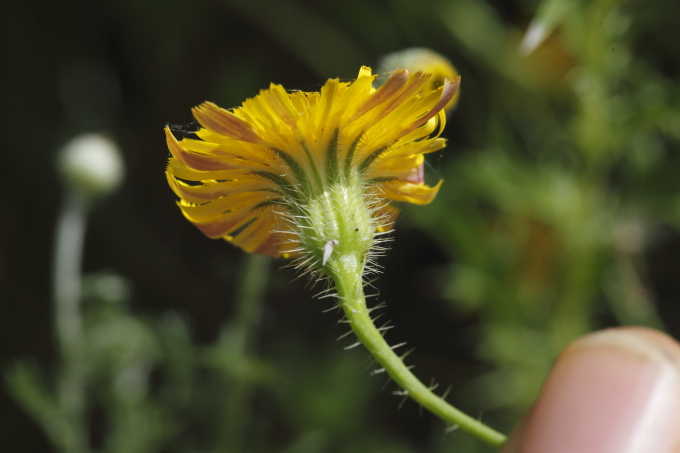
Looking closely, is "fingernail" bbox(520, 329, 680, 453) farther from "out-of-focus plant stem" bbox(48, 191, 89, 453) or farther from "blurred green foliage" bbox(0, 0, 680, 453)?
"out-of-focus plant stem" bbox(48, 191, 89, 453)

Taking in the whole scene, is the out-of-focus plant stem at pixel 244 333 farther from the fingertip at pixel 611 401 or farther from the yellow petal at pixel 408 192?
the fingertip at pixel 611 401

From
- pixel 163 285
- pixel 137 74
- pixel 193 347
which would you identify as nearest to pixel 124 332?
pixel 193 347

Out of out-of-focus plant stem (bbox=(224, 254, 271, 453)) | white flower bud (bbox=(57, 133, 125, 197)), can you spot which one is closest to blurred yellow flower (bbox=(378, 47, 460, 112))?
out-of-focus plant stem (bbox=(224, 254, 271, 453))

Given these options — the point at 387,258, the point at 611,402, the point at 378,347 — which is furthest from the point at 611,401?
the point at 387,258

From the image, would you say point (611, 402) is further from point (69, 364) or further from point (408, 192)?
point (69, 364)

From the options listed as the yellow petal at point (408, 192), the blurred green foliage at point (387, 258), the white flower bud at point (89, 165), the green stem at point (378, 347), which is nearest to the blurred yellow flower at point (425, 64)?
the blurred green foliage at point (387, 258)

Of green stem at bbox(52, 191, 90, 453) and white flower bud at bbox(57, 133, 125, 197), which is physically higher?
white flower bud at bbox(57, 133, 125, 197)

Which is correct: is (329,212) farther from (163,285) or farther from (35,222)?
(35,222)
